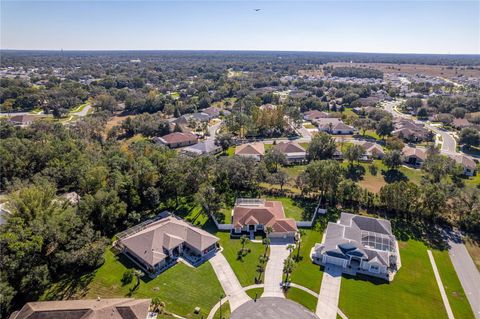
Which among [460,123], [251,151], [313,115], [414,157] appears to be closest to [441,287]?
[414,157]

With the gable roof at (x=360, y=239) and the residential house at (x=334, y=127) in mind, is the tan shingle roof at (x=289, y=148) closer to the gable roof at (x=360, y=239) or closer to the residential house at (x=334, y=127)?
the residential house at (x=334, y=127)

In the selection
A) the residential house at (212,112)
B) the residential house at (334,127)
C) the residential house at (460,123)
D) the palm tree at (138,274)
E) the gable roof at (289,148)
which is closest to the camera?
the palm tree at (138,274)

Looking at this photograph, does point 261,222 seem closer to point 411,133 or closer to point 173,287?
point 173,287

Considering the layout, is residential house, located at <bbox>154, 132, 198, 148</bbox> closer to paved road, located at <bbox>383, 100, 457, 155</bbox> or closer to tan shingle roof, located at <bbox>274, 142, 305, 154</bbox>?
tan shingle roof, located at <bbox>274, 142, 305, 154</bbox>

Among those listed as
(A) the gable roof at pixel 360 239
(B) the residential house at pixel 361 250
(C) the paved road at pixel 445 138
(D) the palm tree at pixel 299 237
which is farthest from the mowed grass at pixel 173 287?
(C) the paved road at pixel 445 138

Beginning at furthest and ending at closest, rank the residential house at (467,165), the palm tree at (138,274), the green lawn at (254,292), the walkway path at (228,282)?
the residential house at (467,165)
the palm tree at (138,274)
the green lawn at (254,292)
the walkway path at (228,282)
